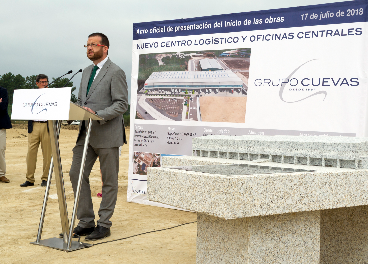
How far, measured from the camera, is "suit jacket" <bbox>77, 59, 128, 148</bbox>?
17.1ft

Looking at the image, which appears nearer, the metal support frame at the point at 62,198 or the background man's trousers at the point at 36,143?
the metal support frame at the point at 62,198

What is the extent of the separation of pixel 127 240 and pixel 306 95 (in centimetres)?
299

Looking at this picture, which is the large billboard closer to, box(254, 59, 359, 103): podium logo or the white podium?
box(254, 59, 359, 103): podium logo

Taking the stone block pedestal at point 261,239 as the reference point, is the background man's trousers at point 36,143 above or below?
above

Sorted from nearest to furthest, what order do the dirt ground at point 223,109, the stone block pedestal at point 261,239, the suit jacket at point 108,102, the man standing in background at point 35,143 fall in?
the stone block pedestal at point 261,239 < the suit jacket at point 108,102 < the dirt ground at point 223,109 < the man standing in background at point 35,143

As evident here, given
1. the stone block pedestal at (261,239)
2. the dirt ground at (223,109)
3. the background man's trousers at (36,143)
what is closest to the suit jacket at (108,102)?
the stone block pedestal at (261,239)

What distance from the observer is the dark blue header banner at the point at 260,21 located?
5898 millimetres

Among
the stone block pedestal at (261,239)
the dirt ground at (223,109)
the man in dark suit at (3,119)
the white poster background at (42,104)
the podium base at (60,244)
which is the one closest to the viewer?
the stone block pedestal at (261,239)

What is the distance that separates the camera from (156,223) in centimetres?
635

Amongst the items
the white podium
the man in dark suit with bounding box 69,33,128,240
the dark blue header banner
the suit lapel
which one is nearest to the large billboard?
the dark blue header banner

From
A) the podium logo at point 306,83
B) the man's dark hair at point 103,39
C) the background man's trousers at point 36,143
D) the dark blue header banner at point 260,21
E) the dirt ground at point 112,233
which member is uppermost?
the dark blue header banner at point 260,21

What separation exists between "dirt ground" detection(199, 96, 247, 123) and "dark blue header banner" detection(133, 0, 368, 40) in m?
1.02

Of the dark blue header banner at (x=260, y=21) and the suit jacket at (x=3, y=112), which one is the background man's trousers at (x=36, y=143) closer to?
the suit jacket at (x=3, y=112)

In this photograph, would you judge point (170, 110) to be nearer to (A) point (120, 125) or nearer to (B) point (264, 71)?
(B) point (264, 71)
